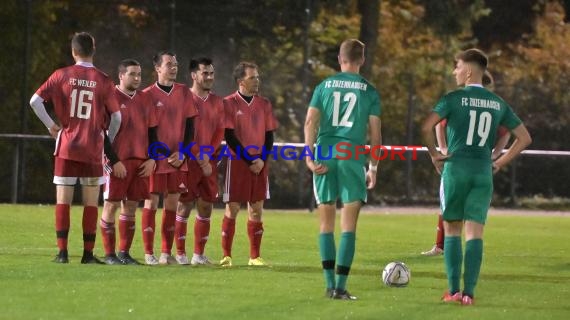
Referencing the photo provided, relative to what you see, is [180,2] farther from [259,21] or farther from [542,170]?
[542,170]

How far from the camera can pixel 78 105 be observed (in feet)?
42.3

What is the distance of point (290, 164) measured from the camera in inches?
999

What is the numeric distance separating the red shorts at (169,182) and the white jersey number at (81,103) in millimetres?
1156

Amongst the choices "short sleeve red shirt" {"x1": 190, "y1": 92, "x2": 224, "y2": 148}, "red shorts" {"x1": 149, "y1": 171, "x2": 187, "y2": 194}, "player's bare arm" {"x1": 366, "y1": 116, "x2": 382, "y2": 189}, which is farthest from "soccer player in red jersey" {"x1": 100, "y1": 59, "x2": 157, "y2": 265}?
"player's bare arm" {"x1": 366, "y1": 116, "x2": 382, "y2": 189}

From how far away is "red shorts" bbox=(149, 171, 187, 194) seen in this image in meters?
13.7

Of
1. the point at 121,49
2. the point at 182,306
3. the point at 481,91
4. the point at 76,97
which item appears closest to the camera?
the point at 182,306

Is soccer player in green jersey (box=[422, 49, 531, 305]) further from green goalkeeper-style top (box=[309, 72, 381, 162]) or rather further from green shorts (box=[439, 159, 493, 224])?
green goalkeeper-style top (box=[309, 72, 381, 162])

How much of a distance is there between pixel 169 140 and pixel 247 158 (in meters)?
0.79

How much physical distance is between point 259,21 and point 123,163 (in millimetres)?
11696

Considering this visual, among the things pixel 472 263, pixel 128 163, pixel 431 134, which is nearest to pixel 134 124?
pixel 128 163

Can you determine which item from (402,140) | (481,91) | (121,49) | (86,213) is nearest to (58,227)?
(86,213)

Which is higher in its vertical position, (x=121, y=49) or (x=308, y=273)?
(x=121, y=49)

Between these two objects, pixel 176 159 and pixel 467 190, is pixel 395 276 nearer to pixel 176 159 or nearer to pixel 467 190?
pixel 467 190

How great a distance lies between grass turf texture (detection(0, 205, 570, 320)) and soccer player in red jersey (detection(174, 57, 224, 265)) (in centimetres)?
48
